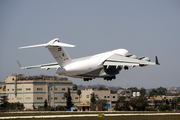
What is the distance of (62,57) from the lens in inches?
1626

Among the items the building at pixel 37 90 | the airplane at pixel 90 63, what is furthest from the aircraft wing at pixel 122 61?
the building at pixel 37 90

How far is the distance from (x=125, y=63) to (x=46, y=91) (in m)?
73.7

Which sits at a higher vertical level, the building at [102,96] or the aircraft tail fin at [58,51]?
the aircraft tail fin at [58,51]

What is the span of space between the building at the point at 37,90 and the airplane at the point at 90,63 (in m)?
A: 64.0

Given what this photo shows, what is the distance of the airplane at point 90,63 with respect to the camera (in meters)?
40.6

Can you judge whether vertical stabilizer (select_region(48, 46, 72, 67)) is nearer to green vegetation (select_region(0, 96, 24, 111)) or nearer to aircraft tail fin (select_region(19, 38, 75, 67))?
aircraft tail fin (select_region(19, 38, 75, 67))

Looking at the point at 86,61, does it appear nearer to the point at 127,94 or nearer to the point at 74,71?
the point at 74,71

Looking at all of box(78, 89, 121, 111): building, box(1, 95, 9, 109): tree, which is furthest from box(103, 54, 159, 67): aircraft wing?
box(1, 95, 9, 109): tree

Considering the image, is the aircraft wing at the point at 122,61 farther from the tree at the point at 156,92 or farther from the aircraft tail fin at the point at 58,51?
the tree at the point at 156,92

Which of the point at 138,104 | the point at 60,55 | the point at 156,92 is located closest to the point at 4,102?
the point at 138,104

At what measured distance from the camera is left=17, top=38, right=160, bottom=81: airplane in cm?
4062

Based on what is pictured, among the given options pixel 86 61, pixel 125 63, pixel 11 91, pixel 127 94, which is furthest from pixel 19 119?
pixel 11 91

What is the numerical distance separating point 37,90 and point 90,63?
71077 mm

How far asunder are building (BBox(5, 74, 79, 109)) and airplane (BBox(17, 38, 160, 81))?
64007 millimetres
